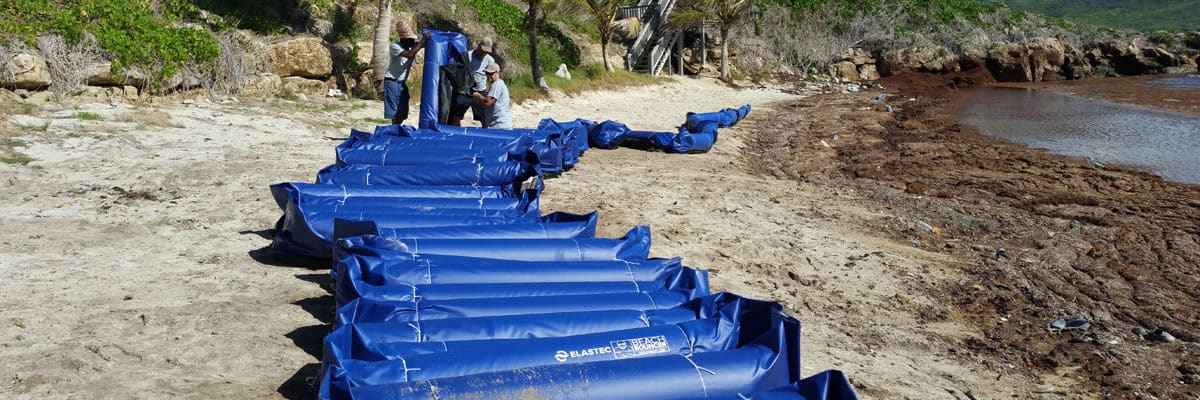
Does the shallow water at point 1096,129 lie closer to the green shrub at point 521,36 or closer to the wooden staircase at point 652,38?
the wooden staircase at point 652,38

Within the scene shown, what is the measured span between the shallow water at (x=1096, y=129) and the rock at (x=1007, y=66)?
255 inches

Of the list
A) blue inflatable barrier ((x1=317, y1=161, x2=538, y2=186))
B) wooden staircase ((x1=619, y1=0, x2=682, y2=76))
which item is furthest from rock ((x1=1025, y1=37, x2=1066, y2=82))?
blue inflatable barrier ((x1=317, y1=161, x2=538, y2=186))

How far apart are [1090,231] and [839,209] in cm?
243

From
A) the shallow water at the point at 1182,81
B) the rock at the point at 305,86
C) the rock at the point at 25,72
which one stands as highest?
the rock at the point at 25,72

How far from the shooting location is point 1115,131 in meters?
18.5

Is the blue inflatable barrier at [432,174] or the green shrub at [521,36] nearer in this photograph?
the blue inflatable barrier at [432,174]

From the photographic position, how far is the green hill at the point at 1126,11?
72.2 m

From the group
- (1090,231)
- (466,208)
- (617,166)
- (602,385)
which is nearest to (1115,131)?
(1090,231)

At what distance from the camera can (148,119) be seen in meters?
10.7

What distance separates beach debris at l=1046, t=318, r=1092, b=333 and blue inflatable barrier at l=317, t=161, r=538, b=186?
14.4ft

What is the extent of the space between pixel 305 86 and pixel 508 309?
11372mm

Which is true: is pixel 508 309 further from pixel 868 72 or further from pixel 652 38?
pixel 868 72

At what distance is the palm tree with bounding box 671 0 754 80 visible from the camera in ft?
84.9

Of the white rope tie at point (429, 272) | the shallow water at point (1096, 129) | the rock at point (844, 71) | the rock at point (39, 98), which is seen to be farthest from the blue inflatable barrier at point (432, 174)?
the rock at point (844, 71)
